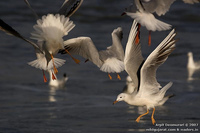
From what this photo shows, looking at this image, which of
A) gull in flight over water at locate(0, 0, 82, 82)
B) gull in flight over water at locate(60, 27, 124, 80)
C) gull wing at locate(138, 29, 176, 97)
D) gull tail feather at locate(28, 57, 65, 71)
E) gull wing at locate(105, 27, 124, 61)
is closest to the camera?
gull wing at locate(138, 29, 176, 97)

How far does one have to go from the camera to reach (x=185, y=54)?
13391 millimetres

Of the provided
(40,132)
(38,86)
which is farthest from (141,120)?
(38,86)

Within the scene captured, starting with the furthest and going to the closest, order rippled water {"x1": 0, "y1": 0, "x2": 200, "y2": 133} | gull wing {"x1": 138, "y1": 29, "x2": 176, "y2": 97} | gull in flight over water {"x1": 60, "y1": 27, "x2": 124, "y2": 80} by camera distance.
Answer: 1. gull in flight over water {"x1": 60, "y1": 27, "x2": 124, "y2": 80}
2. rippled water {"x1": 0, "y1": 0, "x2": 200, "y2": 133}
3. gull wing {"x1": 138, "y1": 29, "x2": 176, "y2": 97}

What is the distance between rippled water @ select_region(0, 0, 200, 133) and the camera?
22.1ft

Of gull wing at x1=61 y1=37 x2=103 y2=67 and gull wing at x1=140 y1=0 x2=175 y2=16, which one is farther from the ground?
gull wing at x1=140 y1=0 x2=175 y2=16

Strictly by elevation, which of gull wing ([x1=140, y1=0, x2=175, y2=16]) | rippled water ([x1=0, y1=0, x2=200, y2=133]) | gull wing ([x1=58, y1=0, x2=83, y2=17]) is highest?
gull wing ([x1=58, y1=0, x2=83, y2=17])

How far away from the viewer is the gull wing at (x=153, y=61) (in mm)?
6496

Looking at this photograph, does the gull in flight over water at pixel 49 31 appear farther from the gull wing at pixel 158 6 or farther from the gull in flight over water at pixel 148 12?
the gull wing at pixel 158 6

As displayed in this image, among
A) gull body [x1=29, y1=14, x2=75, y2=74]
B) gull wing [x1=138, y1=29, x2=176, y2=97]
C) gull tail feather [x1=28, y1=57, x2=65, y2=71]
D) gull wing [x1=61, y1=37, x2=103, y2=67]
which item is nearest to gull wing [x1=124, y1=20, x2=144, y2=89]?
gull wing [x1=138, y1=29, x2=176, y2=97]

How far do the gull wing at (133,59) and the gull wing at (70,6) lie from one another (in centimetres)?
115

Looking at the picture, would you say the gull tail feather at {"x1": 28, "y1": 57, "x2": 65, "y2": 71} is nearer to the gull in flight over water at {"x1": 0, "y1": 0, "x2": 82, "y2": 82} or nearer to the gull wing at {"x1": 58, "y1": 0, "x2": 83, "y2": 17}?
the gull in flight over water at {"x1": 0, "y1": 0, "x2": 82, "y2": 82}

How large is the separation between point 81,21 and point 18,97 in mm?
10029

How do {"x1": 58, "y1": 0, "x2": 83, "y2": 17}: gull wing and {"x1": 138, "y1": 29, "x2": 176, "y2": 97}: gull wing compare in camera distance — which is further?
{"x1": 58, "y1": 0, "x2": 83, "y2": 17}: gull wing

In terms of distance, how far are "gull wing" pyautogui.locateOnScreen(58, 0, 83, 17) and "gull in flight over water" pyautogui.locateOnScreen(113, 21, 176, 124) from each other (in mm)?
1127
